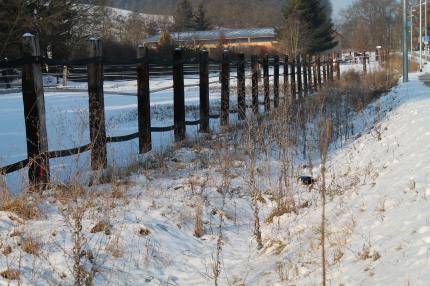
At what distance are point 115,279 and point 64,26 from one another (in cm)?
3537

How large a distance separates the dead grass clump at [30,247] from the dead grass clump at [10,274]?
0.32 m

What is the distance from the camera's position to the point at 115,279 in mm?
4117

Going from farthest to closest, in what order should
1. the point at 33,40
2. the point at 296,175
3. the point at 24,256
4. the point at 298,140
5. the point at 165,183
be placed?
the point at 298,140 → the point at 296,175 → the point at 165,183 → the point at 33,40 → the point at 24,256

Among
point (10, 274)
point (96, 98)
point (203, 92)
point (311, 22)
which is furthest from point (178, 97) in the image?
point (311, 22)

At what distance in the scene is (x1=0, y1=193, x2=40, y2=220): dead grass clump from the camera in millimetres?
4840

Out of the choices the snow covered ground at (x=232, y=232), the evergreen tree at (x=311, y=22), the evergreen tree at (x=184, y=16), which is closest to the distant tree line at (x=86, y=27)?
the evergreen tree at (x=311, y=22)

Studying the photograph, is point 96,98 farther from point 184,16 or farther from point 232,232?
point 184,16

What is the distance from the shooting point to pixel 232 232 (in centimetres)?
539

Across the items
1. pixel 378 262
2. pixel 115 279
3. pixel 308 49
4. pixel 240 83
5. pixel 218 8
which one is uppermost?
pixel 218 8

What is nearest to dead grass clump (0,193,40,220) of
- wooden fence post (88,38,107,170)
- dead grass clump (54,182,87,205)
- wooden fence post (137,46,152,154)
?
dead grass clump (54,182,87,205)

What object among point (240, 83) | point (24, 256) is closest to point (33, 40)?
point (24, 256)

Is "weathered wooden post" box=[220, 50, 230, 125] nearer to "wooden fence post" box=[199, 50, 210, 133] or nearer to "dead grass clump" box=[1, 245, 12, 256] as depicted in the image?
"wooden fence post" box=[199, 50, 210, 133]

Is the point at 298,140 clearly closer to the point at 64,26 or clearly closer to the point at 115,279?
the point at 115,279

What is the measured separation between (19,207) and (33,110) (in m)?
1.61
